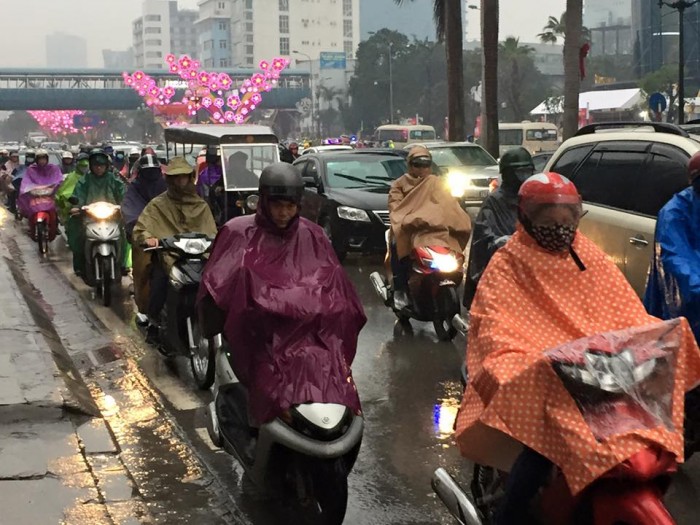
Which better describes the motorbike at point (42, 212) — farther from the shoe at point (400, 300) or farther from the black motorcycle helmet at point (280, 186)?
the black motorcycle helmet at point (280, 186)

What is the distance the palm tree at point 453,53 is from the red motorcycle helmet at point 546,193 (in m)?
25.5

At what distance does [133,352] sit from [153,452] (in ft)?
10.1

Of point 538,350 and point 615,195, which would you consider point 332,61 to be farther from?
point 538,350

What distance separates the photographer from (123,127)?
153 m

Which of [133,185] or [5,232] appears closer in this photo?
[133,185]

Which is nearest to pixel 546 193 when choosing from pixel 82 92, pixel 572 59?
pixel 572 59

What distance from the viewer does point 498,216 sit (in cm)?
702

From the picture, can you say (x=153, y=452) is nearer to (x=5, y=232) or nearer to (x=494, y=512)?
(x=494, y=512)

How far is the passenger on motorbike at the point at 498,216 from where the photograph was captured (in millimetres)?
6891

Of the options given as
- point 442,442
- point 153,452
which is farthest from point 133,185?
point 442,442

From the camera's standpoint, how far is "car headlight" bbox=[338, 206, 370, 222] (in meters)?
14.2

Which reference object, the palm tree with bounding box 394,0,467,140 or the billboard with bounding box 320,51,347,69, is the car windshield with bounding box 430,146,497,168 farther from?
the billboard with bounding box 320,51,347,69

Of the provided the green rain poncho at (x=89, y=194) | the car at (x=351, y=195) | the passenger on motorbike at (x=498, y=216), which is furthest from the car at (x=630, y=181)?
the green rain poncho at (x=89, y=194)

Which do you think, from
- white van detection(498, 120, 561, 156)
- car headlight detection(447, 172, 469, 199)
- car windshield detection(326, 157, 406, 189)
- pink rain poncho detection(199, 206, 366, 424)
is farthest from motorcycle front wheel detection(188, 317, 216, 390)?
white van detection(498, 120, 561, 156)
